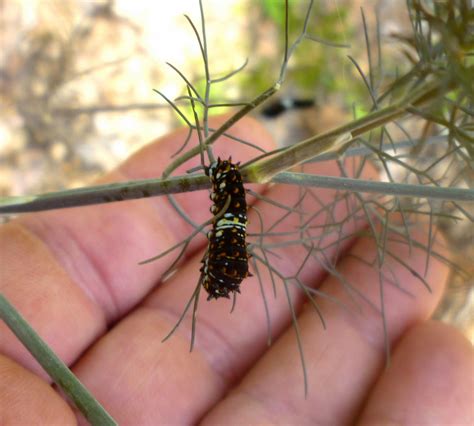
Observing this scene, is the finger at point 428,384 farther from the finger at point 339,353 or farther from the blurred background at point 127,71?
the blurred background at point 127,71

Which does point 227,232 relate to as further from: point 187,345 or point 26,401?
point 187,345

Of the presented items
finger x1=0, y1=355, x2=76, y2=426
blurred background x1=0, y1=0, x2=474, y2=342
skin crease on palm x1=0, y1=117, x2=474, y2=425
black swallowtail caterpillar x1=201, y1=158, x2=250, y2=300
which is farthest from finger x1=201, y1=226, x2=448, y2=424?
blurred background x1=0, y1=0, x2=474, y2=342

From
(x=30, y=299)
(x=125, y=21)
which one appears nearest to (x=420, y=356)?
(x=30, y=299)

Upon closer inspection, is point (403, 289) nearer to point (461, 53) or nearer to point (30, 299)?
point (461, 53)

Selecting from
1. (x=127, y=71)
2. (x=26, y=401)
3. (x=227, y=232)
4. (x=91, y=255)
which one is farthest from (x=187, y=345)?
(x=127, y=71)

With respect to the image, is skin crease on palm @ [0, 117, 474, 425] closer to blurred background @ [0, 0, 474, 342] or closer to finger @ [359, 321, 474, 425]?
finger @ [359, 321, 474, 425]

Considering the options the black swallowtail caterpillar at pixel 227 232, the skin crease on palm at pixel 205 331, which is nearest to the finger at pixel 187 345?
the skin crease on palm at pixel 205 331
